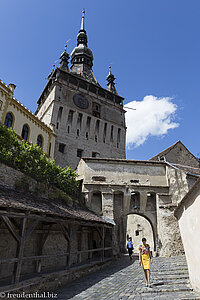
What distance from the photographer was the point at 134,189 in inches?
618

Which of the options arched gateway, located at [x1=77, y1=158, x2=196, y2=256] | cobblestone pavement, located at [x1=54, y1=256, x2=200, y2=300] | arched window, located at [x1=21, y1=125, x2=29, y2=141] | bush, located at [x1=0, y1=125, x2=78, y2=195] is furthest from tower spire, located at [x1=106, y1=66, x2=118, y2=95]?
cobblestone pavement, located at [x1=54, y1=256, x2=200, y2=300]

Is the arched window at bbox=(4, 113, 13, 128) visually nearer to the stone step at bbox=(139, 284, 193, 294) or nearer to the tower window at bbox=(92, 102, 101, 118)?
the tower window at bbox=(92, 102, 101, 118)

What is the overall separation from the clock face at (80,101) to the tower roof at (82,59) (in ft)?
21.6

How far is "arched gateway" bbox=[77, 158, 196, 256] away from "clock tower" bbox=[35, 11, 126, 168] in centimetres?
1144

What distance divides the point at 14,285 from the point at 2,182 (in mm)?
4647

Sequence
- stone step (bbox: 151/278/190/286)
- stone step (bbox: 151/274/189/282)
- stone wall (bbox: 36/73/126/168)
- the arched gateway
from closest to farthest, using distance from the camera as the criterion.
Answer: stone step (bbox: 151/278/190/286) < stone step (bbox: 151/274/189/282) < the arched gateway < stone wall (bbox: 36/73/126/168)

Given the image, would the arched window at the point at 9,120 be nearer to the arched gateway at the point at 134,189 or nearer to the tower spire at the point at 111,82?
the arched gateway at the point at 134,189

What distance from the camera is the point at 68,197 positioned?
41.2 feet

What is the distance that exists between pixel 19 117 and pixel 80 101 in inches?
522

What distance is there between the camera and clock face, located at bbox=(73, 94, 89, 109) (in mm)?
30661

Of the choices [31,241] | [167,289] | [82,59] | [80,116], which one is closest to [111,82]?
[82,59]

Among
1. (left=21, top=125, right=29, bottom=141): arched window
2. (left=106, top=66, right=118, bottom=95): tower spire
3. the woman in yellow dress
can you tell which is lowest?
the woman in yellow dress

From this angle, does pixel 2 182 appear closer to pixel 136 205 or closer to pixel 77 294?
pixel 77 294

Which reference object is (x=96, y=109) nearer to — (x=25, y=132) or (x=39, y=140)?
(x=39, y=140)
